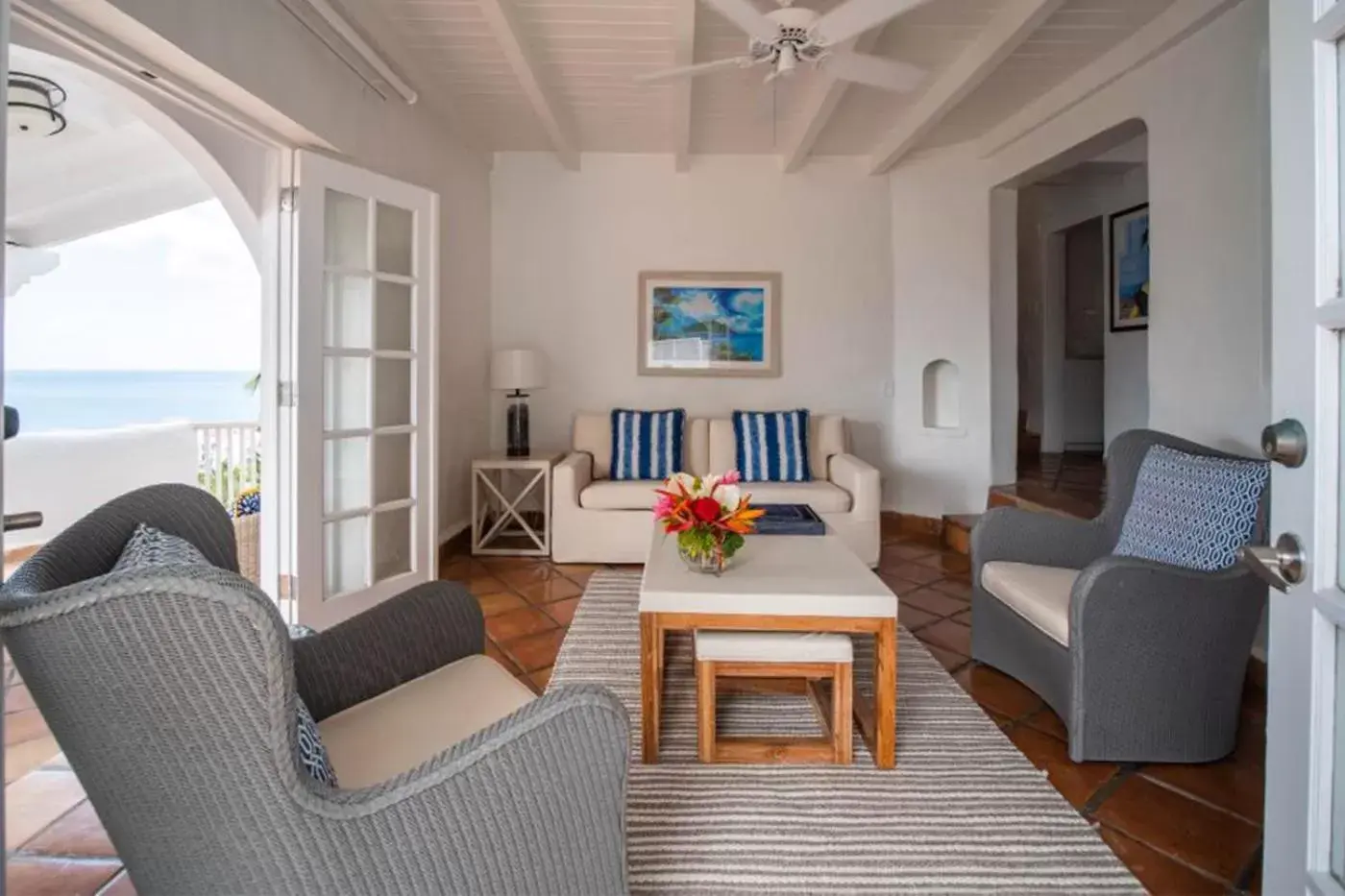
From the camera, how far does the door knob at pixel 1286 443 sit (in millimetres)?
740

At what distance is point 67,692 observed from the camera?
0.76 metres

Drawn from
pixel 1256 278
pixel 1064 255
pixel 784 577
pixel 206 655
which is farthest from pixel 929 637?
pixel 1064 255

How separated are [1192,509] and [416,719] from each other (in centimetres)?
213

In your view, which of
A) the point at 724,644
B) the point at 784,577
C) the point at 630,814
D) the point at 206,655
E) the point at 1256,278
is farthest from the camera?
the point at 1256,278

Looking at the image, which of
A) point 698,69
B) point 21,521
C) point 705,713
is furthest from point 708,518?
point 698,69

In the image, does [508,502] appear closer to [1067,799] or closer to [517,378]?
[517,378]

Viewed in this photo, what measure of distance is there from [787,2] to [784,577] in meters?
2.22

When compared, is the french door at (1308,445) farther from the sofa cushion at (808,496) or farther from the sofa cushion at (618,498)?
the sofa cushion at (618,498)

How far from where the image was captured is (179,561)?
931 millimetres

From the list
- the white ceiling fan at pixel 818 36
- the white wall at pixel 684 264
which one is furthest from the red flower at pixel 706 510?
the white wall at pixel 684 264

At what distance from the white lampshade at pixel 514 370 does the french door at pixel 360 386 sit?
1.05 meters

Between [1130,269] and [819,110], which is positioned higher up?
[819,110]

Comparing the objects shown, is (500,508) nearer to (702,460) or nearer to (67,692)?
(702,460)

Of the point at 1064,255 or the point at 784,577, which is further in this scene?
the point at 1064,255
